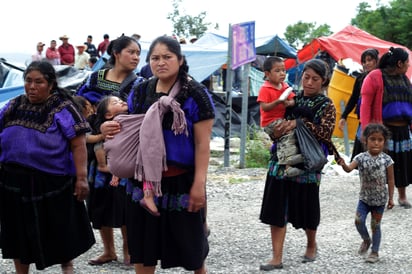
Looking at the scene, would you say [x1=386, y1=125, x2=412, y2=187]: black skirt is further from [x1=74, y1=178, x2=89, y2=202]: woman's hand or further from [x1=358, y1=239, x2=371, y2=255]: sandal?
[x1=74, y1=178, x2=89, y2=202]: woman's hand

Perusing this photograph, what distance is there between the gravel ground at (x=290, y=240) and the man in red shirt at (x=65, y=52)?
11.8 meters

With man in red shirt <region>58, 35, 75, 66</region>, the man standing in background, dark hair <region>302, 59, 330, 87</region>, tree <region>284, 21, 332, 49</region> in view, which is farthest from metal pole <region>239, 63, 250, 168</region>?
tree <region>284, 21, 332, 49</region>

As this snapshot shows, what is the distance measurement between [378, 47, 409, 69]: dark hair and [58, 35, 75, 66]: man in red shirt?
1393 cm

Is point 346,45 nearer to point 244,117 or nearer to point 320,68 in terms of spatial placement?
point 244,117

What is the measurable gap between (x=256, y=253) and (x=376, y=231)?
1.04 m

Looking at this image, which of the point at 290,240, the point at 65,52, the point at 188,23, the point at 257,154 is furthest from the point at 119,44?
the point at 188,23

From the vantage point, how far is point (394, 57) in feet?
22.6

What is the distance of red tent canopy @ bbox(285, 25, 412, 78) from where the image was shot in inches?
618

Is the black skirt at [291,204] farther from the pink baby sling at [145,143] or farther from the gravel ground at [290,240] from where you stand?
the pink baby sling at [145,143]

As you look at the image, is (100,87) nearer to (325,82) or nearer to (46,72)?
(46,72)

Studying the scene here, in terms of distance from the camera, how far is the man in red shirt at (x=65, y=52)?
19.6 metres

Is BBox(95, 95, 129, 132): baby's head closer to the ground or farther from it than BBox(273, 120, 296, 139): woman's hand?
farther from it

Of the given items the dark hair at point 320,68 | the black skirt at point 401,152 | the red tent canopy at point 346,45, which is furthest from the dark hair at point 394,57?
the red tent canopy at point 346,45

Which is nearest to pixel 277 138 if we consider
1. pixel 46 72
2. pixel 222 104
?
pixel 46 72
